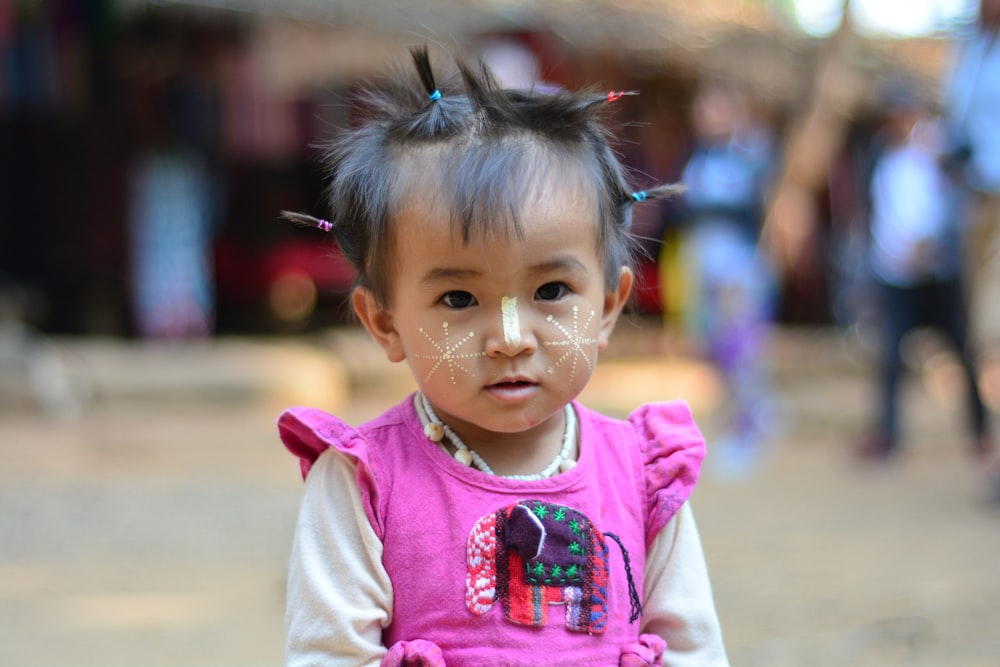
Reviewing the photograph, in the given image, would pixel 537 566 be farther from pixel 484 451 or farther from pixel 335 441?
pixel 335 441

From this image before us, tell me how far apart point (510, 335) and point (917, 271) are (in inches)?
179

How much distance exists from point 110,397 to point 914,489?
186 inches

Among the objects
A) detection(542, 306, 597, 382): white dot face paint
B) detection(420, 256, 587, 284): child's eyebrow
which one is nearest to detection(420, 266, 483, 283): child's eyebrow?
detection(420, 256, 587, 284): child's eyebrow

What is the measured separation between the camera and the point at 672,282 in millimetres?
10016

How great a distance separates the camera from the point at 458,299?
154 cm

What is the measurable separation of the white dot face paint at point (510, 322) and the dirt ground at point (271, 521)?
1901mm

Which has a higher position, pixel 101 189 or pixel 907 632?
pixel 101 189

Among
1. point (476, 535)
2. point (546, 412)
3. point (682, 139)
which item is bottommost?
point (476, 535)

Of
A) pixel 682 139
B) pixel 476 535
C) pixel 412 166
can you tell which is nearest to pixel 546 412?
pixel 476 535

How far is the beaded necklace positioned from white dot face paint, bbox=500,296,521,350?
0.19 m

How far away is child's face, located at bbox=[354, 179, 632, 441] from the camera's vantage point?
150 centimetres

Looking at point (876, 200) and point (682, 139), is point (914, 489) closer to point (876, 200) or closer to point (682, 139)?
point (876, 200)

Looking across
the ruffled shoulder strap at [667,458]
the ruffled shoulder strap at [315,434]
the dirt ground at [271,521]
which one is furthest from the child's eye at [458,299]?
the dirt ground at [271,521]

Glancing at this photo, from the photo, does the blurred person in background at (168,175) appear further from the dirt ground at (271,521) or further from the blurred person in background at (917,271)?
the blurred person in background at (917,271)
